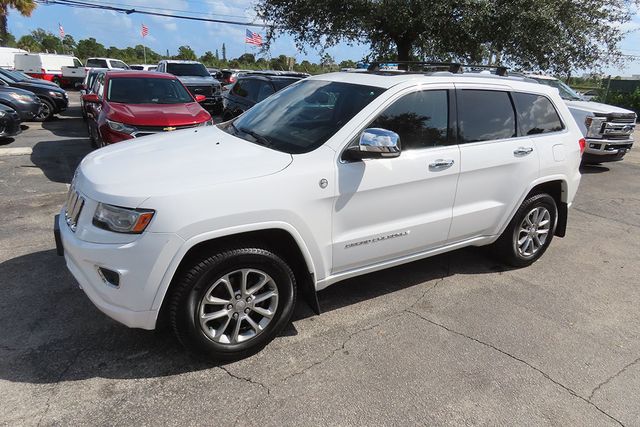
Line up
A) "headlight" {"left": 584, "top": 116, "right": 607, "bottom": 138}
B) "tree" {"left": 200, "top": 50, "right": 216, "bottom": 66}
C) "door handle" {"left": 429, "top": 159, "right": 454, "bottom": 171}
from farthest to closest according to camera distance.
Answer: "tree" {"left": 200, "top": 50, "right": 216, "bottom": 66}, "headlight" {"left": 584, "top": 116, "right": 607, "bottom": 138}, "door handle" {"left": 429, "top": 159, "right": 454, "bottom": 171}

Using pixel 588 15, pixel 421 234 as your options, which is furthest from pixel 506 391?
pixel 588 15

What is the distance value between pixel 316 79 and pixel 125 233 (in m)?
2.26

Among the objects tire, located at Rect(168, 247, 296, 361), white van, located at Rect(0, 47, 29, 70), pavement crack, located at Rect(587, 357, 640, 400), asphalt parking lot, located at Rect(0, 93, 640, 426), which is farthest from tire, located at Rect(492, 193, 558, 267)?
white van, located at Rect(0, 47, 29, 70)

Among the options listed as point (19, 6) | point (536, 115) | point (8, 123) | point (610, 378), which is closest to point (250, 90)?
point (8, 123)

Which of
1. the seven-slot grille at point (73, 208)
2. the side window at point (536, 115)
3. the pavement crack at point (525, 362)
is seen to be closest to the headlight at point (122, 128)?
the seven-slot grille at point (73, 208)

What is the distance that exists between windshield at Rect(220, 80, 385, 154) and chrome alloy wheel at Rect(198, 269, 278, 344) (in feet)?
2.97

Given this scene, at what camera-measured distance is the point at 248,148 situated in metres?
3.19

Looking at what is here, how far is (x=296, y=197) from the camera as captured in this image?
288 centimetres

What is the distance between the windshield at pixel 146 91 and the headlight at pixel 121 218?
19.9ft

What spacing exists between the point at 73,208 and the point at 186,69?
1526cm

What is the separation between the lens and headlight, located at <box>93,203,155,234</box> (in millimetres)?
2514

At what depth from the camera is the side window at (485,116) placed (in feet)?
12.3

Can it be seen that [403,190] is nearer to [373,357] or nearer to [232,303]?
[373,357]

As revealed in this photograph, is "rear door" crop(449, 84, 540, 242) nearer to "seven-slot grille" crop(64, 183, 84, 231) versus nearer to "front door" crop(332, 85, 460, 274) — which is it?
"front door" crop(332, 85, 460, 274)
